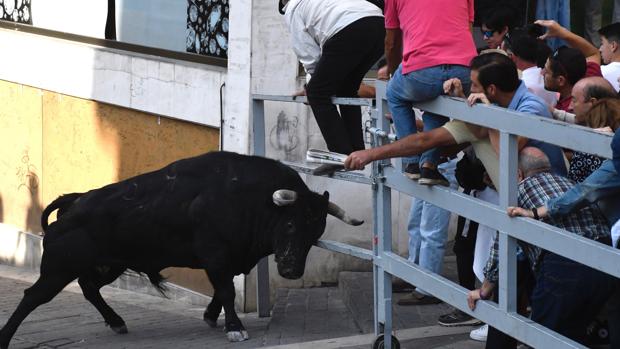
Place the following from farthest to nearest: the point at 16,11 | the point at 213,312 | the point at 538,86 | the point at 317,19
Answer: the point at 16,11, the point at 213,312, the point at 317,19, the point at 538,86

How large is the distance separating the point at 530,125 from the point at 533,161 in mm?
467

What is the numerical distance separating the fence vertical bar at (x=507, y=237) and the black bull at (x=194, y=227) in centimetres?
281

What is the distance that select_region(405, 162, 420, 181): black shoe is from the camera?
711cm

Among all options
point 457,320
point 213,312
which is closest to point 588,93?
point 457,320

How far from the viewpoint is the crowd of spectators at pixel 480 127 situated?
5754mm

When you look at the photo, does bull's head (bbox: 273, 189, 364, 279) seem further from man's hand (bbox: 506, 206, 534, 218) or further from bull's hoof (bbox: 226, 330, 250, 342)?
man's hand (bbox: 506, 206, 534, 218)

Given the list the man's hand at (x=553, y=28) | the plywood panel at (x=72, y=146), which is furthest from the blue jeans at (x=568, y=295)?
the plywood panel at (x=72, y=146)

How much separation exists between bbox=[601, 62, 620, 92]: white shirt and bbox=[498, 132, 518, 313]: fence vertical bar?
200 cm

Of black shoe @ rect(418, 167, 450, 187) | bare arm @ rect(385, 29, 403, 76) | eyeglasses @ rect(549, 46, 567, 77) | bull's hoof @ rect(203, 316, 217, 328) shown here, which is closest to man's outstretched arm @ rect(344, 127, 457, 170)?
black shoe @ rect(418, 167, 450, 187)

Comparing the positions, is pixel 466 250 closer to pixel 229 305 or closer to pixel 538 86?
pixel 538 86

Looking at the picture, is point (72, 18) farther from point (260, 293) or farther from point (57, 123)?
point (260, 293)

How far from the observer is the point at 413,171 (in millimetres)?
7160

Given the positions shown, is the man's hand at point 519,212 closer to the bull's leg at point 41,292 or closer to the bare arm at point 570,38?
the bare arm at point 570,38

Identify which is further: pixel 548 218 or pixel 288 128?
pixel 288 128
